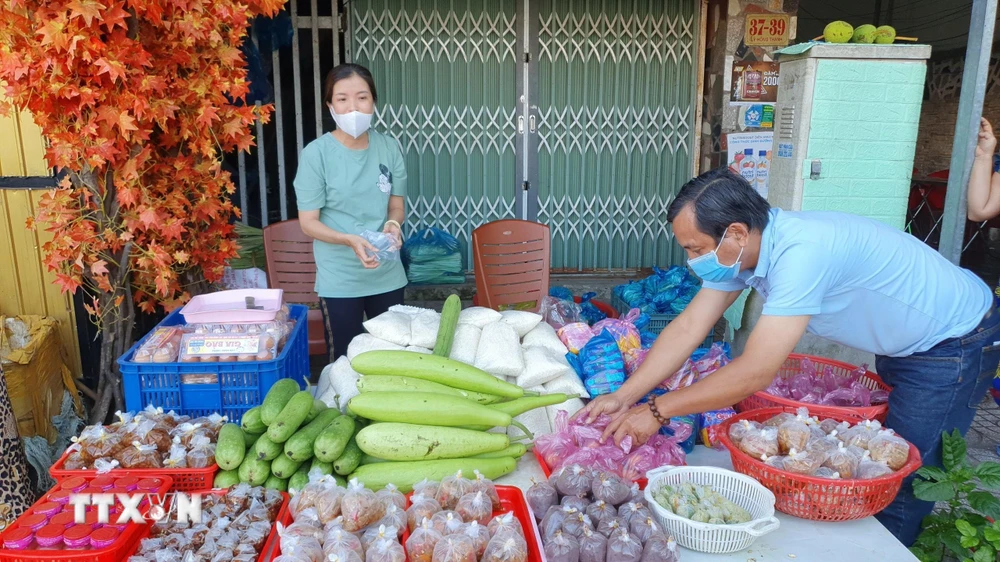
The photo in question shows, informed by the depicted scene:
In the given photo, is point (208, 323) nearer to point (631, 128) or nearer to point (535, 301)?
point (535, 301)

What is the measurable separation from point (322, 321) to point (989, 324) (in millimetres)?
3217

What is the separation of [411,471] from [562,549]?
Answer: 1.65 ft

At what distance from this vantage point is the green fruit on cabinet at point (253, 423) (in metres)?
1.88

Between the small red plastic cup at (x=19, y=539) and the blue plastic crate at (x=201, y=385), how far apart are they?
575 millimetres

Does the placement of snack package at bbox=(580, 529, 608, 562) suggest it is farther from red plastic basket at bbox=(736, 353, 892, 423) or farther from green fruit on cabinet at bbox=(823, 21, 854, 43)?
green fruit on cabinet at bbox=(823, 21, 854, 43)

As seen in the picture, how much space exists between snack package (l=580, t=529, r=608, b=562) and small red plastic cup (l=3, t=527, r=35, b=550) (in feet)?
3.80

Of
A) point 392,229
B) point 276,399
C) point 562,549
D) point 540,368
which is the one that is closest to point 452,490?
point 562,549

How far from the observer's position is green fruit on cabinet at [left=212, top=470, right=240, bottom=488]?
5.77 feet

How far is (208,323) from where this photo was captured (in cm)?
212

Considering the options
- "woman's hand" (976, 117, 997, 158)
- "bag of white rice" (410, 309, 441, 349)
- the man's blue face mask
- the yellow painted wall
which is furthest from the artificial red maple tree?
"woman's hand" (976, 117, 997, 158)

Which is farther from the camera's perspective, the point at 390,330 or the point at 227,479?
the point at 390,330

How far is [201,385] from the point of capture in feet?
6.79

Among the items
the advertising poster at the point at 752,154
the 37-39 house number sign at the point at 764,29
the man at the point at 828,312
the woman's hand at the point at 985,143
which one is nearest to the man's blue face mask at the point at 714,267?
the man at the point at 828,312

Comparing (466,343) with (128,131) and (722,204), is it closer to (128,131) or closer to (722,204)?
(722,204)
